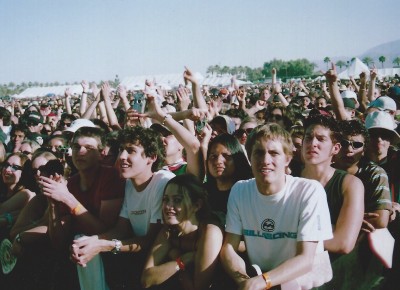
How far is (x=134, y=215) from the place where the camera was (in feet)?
10.6

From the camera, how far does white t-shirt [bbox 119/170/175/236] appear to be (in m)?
3.10

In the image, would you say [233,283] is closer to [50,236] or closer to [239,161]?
[239,161]

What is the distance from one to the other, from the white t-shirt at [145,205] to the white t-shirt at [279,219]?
707 mm

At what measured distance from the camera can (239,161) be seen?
333cm

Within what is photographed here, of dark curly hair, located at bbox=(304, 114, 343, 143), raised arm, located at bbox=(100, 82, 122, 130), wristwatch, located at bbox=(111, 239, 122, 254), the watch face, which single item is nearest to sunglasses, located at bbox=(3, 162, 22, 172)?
the watch face

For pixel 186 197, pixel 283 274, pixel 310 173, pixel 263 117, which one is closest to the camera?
pixel 283 274

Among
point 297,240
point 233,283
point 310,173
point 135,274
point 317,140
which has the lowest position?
point 135,274

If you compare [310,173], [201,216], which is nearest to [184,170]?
[201,216]

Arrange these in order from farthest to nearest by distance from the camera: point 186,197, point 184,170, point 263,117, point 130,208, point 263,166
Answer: point 263,117
point 184,170
point 130,208
point 186,197
point 263,166

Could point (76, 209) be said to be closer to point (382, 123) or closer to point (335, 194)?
point (335, 194)

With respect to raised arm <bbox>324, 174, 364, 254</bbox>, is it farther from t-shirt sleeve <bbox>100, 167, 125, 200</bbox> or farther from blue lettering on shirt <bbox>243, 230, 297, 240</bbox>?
t-shirt sleeve <bbox>100, 167, 125, 200</bbox>

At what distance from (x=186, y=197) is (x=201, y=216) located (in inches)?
7.8

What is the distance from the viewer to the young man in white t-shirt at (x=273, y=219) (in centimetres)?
235

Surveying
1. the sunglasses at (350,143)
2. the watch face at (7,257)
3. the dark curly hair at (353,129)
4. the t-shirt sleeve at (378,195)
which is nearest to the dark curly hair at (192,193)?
the t-shirt sleeve at (378,195)
